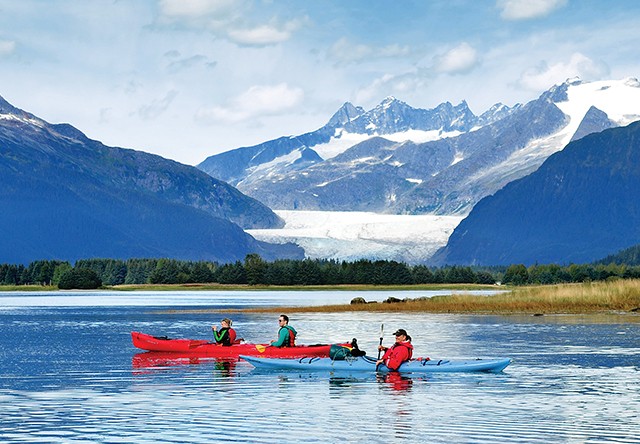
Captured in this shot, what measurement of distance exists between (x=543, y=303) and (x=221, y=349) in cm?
4898

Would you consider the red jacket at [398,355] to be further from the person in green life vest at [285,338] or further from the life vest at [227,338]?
the life vest at [227,338]

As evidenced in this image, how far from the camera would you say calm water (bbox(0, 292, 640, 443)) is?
103 feet

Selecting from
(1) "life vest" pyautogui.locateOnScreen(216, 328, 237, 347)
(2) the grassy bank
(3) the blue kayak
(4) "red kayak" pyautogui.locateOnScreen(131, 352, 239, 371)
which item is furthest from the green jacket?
(2) the grassy bank

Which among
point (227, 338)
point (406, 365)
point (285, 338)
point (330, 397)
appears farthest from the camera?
point (227, 338)

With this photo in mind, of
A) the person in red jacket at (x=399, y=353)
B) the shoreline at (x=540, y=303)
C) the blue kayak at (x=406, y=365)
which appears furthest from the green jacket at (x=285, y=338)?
the shoreline at (x=540, y=303)

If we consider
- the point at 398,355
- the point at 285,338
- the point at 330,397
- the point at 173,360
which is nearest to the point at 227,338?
the point at 173,360

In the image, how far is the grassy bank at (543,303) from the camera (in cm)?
9150

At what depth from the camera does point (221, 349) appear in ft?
186

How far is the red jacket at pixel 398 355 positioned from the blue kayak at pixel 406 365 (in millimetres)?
302

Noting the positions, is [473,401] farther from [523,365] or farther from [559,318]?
[559,318]

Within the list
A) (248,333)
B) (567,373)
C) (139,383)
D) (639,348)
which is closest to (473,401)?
(567,373)

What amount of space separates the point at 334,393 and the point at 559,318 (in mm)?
49651

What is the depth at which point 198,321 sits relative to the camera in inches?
3797

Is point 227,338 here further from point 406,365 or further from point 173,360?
point 406,365
